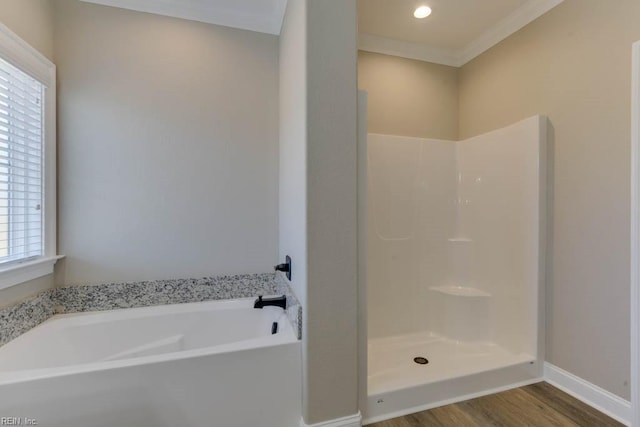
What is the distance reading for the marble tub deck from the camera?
1.49 m

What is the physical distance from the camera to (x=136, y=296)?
1883mm

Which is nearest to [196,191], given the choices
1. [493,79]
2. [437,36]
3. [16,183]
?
[16,183]

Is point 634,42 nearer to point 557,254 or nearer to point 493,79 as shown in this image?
point 493,79

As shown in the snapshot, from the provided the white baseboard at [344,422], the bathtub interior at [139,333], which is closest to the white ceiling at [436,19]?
the bathtub interior at [139,333]

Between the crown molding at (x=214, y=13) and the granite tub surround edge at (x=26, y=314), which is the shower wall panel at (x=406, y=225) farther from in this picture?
the granite tub surround edge at (x=26, y=314)

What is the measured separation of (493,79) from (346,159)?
186 cm

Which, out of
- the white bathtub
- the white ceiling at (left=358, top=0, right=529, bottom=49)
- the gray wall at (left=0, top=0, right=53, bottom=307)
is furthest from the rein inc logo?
the white ceiling at (left=358, top=0, right=529, bottom=49)

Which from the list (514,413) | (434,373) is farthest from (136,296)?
(514,413)

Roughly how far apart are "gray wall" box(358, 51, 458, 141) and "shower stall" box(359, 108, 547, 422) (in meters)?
0.22

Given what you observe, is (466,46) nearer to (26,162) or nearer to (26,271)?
(26,162)

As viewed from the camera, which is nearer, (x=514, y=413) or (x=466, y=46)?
(x=514, y=413)

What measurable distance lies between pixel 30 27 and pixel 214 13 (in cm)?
106

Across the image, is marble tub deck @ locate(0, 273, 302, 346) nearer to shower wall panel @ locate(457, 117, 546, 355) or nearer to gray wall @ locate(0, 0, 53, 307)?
gray wall @ locate(0, 0, 53, 307)

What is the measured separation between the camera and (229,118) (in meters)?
2.05
